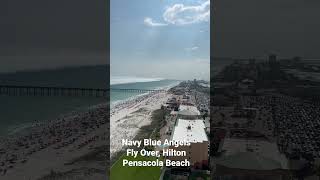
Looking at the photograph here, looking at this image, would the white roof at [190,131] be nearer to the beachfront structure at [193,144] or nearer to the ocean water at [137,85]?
the beachfront structure at [193,144]

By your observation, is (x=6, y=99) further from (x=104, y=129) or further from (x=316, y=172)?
(x=316, y=172)

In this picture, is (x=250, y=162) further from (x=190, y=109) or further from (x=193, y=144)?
(x=190, y=109)

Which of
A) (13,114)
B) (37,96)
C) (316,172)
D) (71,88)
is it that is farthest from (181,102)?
(37,96)

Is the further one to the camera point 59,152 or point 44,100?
point 44,100

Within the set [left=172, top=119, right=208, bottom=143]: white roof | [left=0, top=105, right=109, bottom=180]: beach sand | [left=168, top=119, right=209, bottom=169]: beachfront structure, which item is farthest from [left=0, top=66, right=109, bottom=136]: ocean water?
[left=168, top=119, right=209, bottom=169]: beachfront structure

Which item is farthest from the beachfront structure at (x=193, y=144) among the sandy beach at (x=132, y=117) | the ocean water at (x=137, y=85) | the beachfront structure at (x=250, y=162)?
the ocean water at (x=137, y=85)

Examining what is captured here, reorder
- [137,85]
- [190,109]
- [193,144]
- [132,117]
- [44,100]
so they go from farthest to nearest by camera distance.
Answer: [44,100] < [137,85] < [132,117] < [190,109] < [193,144]

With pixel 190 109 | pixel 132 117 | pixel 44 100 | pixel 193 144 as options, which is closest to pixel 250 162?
pixel 193 144
